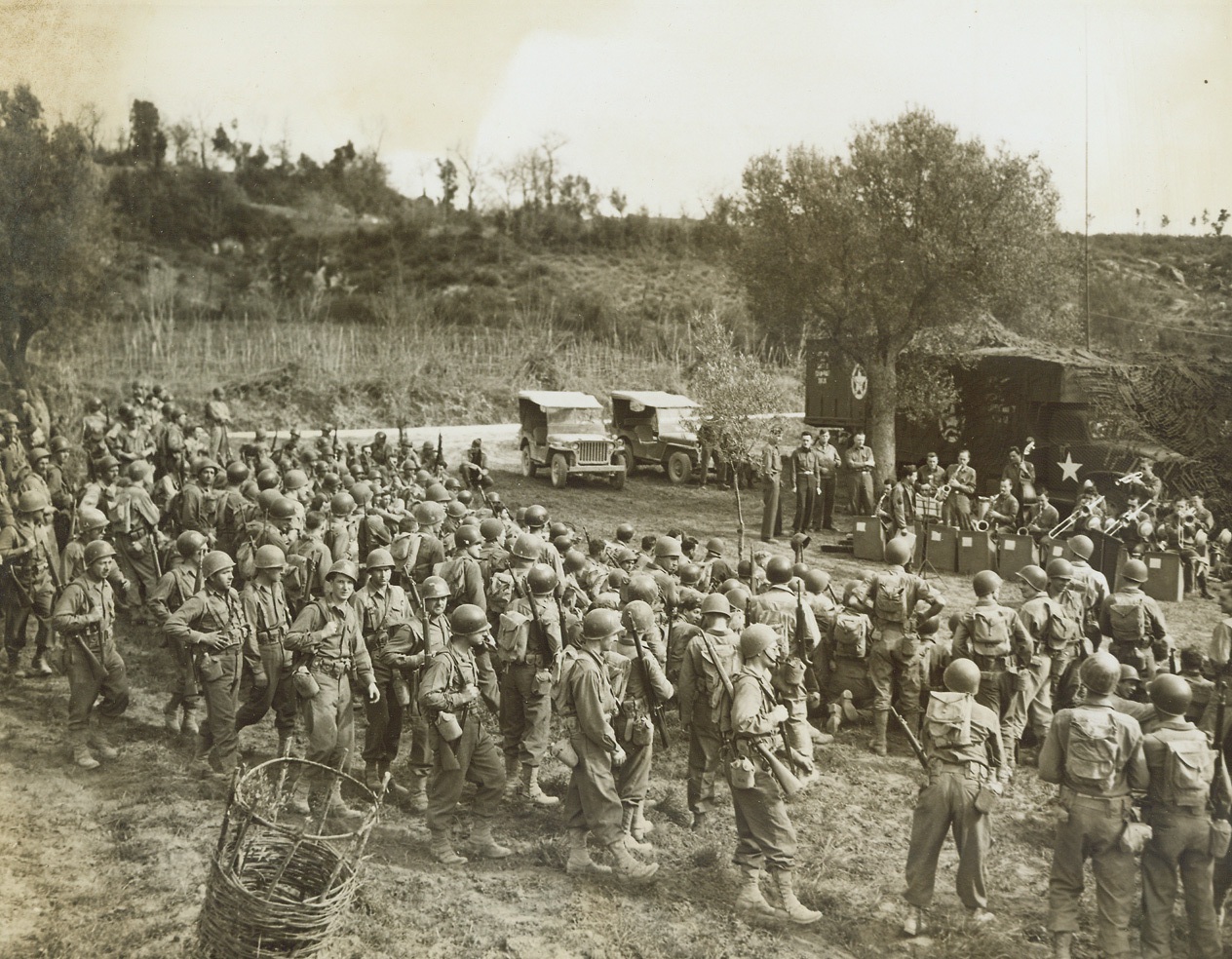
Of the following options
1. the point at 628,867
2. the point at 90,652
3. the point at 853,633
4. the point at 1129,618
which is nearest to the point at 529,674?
the point at 628,867

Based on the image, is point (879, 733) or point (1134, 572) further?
point (879, 733)

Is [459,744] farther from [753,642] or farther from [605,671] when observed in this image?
[753,642]

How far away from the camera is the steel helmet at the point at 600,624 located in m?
6.09

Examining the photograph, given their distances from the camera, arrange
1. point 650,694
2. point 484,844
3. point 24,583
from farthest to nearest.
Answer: point 24,583, point 650,694, point 484,844

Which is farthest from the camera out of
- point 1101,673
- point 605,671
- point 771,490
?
point 771,490

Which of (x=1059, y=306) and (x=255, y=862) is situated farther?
(x=1059, y=306)

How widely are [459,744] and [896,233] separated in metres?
10.0

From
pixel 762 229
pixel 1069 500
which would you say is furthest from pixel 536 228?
pixel 1069 500

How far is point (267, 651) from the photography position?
7.26 m

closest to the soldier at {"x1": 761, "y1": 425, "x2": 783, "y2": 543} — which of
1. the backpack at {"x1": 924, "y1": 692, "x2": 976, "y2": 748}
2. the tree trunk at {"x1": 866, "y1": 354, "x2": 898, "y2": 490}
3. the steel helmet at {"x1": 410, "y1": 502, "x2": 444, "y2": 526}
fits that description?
the tree trunk at {"x1": 866, "y1": 354, "x2": 898, "y2": 490}

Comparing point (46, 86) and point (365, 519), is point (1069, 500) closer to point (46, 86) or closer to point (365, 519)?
point (365, 519)

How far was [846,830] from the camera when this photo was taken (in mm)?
6832

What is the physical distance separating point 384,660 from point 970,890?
13.9 ft

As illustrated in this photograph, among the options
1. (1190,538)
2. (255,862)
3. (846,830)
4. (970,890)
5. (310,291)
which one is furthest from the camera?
(310,291)
